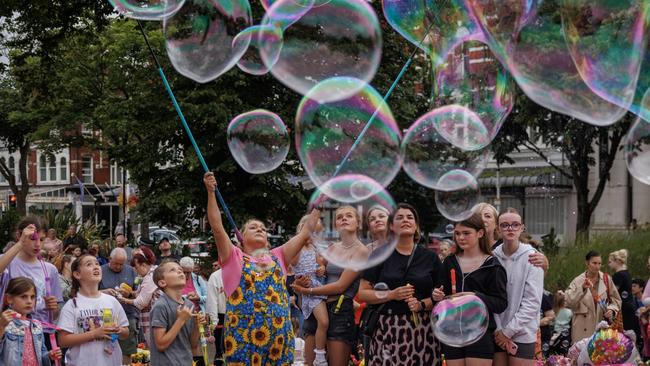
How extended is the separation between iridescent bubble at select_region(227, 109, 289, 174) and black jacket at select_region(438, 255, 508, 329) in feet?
7.81

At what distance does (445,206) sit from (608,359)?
2.35 m

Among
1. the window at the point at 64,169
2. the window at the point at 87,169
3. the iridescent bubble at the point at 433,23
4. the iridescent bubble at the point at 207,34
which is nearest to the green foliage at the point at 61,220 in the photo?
the iridescent bubble at the point at 207,34

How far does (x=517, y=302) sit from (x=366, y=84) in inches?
101

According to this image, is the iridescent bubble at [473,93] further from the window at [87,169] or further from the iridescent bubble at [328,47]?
the window at [87,169]

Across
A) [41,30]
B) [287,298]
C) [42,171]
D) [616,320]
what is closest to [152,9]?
[287,298]

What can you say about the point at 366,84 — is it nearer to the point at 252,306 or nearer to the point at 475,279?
the point at 475,279

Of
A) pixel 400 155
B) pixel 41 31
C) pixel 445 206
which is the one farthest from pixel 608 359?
pixel 41 31

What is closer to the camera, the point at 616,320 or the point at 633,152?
the point at 633,152

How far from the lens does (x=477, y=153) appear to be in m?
9.81

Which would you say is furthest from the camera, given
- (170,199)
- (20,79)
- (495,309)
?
(170,199)

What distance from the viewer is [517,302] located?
24.6 ft

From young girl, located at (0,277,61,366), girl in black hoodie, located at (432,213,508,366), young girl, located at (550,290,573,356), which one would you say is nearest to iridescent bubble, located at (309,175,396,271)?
girl in black hoodie, located at (432,213,508,366)

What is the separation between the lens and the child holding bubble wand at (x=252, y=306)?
7.31m

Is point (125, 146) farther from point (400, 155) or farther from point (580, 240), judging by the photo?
point (400, 155)
